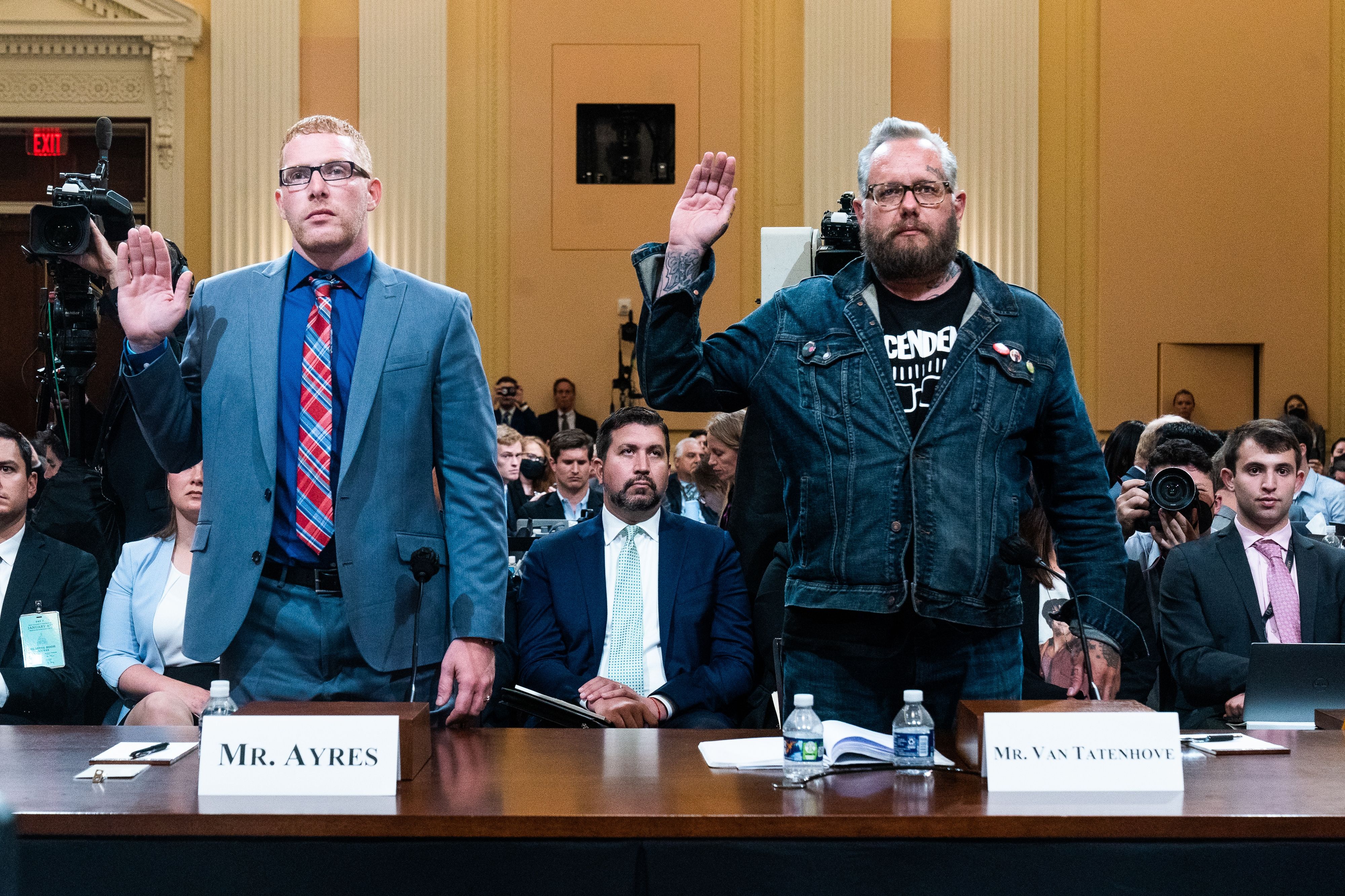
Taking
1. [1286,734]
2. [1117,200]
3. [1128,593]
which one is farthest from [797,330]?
[1117,200]

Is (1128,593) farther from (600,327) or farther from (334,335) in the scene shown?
(600,327)

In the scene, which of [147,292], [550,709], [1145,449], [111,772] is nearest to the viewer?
[111,772]

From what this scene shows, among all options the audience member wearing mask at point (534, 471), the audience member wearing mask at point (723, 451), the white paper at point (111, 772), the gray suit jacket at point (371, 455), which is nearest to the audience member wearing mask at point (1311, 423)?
the audience member wearing mask at point (534, 471)

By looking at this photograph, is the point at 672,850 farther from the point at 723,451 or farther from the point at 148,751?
the point at 723,451

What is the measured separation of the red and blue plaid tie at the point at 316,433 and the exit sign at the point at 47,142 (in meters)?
9.55

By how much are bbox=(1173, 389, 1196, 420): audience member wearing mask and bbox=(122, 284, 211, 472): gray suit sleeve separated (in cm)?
961

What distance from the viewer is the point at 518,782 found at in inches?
69.6

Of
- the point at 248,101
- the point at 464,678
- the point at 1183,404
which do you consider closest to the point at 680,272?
the point at 464,678

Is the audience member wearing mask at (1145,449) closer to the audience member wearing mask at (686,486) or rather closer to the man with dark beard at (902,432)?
the audience member wearing mask at (686,486)

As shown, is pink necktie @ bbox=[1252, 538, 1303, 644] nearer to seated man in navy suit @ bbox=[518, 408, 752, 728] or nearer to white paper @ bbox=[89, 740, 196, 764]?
seated man in navy suit @ bbox=[518, 408, 752, 728]

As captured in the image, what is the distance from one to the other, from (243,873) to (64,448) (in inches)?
126

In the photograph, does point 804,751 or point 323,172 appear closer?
point 804,751

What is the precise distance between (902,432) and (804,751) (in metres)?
0.54

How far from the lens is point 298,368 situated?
2.29 meters
